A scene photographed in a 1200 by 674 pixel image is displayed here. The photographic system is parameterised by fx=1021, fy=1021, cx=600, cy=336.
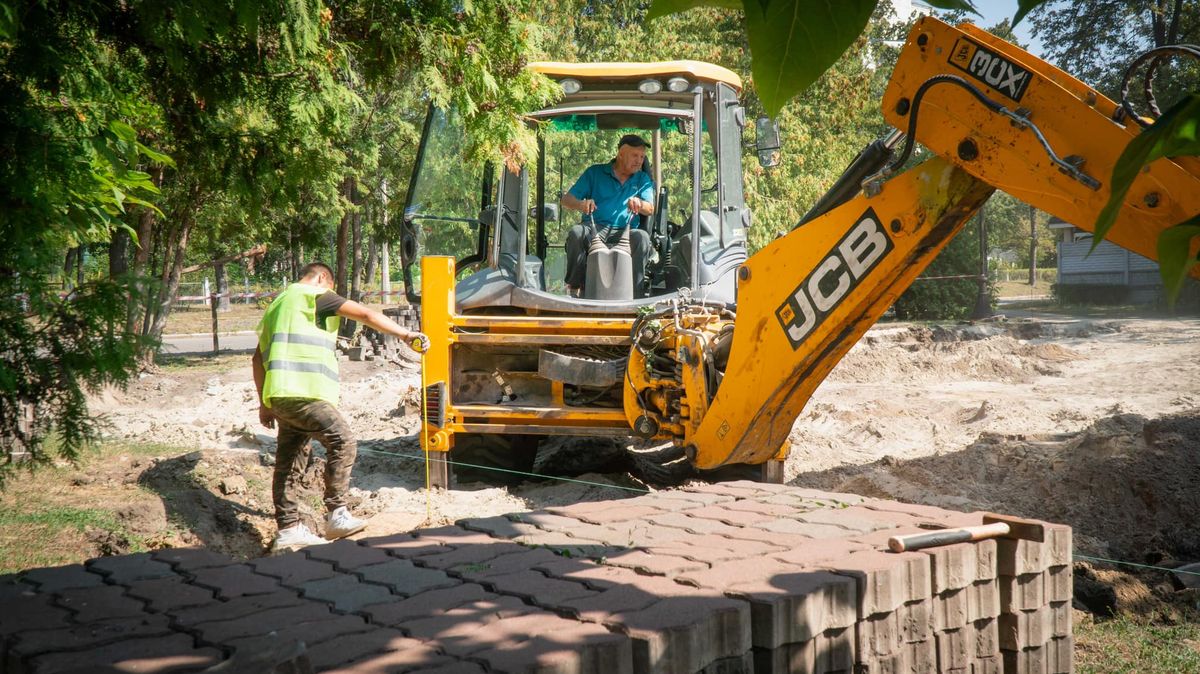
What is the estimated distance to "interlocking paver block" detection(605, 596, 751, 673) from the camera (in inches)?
103

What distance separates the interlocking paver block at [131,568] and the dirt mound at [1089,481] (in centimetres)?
537

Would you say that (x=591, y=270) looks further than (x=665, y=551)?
Yes

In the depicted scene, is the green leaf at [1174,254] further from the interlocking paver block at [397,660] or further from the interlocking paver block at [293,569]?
the interlocking paver block at [293,569]

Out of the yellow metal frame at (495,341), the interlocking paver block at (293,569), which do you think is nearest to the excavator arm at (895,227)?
the yellow metal frame at (495,341)

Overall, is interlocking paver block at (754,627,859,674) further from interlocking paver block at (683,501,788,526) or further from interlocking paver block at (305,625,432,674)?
interlocking paver block at (305,625,432,674)

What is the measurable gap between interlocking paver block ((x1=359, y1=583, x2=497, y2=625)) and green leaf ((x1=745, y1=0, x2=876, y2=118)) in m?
2.29

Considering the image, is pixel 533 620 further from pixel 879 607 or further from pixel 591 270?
pixel 591 270

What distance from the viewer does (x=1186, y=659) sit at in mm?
4500

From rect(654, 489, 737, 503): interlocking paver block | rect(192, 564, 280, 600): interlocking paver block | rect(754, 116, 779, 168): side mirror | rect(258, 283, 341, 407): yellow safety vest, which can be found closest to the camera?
rect(192, 564, 280, 600): interlocking paver block

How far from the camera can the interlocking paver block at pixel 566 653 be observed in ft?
7.85

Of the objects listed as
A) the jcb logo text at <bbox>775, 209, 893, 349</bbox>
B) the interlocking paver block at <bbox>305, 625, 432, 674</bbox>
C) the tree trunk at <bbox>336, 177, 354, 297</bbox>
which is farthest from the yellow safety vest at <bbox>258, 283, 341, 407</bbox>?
the tree trunk at <bbox>336, 177, 354, 297</bbox>

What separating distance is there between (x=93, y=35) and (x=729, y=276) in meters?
5.50

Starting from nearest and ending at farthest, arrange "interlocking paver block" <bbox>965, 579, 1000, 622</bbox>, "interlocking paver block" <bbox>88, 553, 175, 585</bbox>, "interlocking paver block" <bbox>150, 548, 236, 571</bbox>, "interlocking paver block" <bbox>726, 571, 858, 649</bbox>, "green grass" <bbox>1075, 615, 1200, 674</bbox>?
1. "interlocking paver block" <bbox>726, 571, 858, 649</bbox>
2. "interlocking paver block" <bbox>88, 553, 175, 585</bbox>
3. "interlocking paver block" <bbox>150, 548, 236, 571</bbox>
4. "interlocking paver block" <bbox>965, 579, 1000, 622</bbox>
5. "green grass" <bbox>1075, 615, 1200, 674</bbox>

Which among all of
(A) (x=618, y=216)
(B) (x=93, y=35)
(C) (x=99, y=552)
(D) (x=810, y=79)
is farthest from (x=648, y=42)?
(D) (x=810, y=79)
